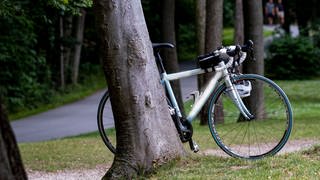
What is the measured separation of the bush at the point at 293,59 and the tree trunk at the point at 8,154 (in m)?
27.9

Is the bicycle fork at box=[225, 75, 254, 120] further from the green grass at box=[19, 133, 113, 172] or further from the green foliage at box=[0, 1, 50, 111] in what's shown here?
the green foliage at box=[0, 1, 50, 111]

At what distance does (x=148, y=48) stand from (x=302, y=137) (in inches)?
220

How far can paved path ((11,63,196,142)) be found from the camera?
707 inches

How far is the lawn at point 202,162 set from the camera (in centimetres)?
576

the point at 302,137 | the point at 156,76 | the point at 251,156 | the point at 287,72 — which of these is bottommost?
the point at 287,72

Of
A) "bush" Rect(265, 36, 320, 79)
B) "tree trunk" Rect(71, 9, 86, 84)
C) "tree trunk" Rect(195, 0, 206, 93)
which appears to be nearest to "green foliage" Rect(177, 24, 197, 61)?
"bush" Rect(265, 36, 320, 79)

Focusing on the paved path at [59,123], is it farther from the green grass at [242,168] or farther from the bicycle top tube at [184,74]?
the green grass at [242,168]

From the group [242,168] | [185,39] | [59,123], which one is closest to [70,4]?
[242,168]

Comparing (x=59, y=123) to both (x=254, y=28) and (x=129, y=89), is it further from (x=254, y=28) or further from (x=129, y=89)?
(x=129, y=89)

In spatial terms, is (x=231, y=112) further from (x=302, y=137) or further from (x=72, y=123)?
(x=72, y=123)

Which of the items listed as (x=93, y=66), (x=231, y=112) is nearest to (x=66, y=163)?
(x=231, y=112)

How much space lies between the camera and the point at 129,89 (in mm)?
6000

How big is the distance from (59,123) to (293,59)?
49.2ft

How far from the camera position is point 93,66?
34.7 meters
